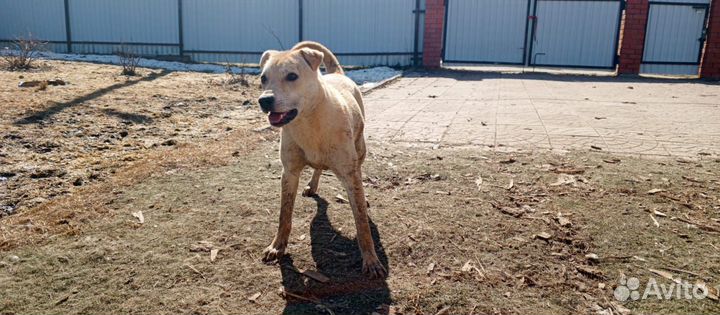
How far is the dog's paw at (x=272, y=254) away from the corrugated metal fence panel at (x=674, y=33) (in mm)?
15532

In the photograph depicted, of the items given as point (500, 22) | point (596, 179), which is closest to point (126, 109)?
point (596, 179)

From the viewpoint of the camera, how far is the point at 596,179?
16.0 feet

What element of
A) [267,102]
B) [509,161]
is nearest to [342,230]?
[267,102]

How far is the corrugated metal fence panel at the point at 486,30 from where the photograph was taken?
15.9 m

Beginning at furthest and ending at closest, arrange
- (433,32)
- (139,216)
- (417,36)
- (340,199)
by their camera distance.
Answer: (417,36), (433,32), (340,199), (139,216)

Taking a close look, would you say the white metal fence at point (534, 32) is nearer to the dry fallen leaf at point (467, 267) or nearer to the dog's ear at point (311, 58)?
the dog's ear at point (311, 58)

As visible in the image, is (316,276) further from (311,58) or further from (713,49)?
(713,49)

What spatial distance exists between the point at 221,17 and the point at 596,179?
45.4 ft

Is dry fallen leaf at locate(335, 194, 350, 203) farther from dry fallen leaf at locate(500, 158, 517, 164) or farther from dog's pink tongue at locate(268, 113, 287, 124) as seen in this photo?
dry fallen leaf at locate(500, 158, 517, 164)

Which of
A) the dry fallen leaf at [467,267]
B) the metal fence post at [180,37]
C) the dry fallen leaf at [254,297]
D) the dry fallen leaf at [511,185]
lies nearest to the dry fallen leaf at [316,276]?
the dry fallen leaf at [254,297]

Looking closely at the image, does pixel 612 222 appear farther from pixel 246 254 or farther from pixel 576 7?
pixel 576 7

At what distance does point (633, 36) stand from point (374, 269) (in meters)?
15.1

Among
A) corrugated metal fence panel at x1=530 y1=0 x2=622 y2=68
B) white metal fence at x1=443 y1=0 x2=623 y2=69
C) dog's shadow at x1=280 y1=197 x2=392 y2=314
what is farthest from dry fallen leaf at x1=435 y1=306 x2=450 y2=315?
corrugated metal fence panel at x1=530 y1=0 x2=622 y2=68

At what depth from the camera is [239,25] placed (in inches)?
631
